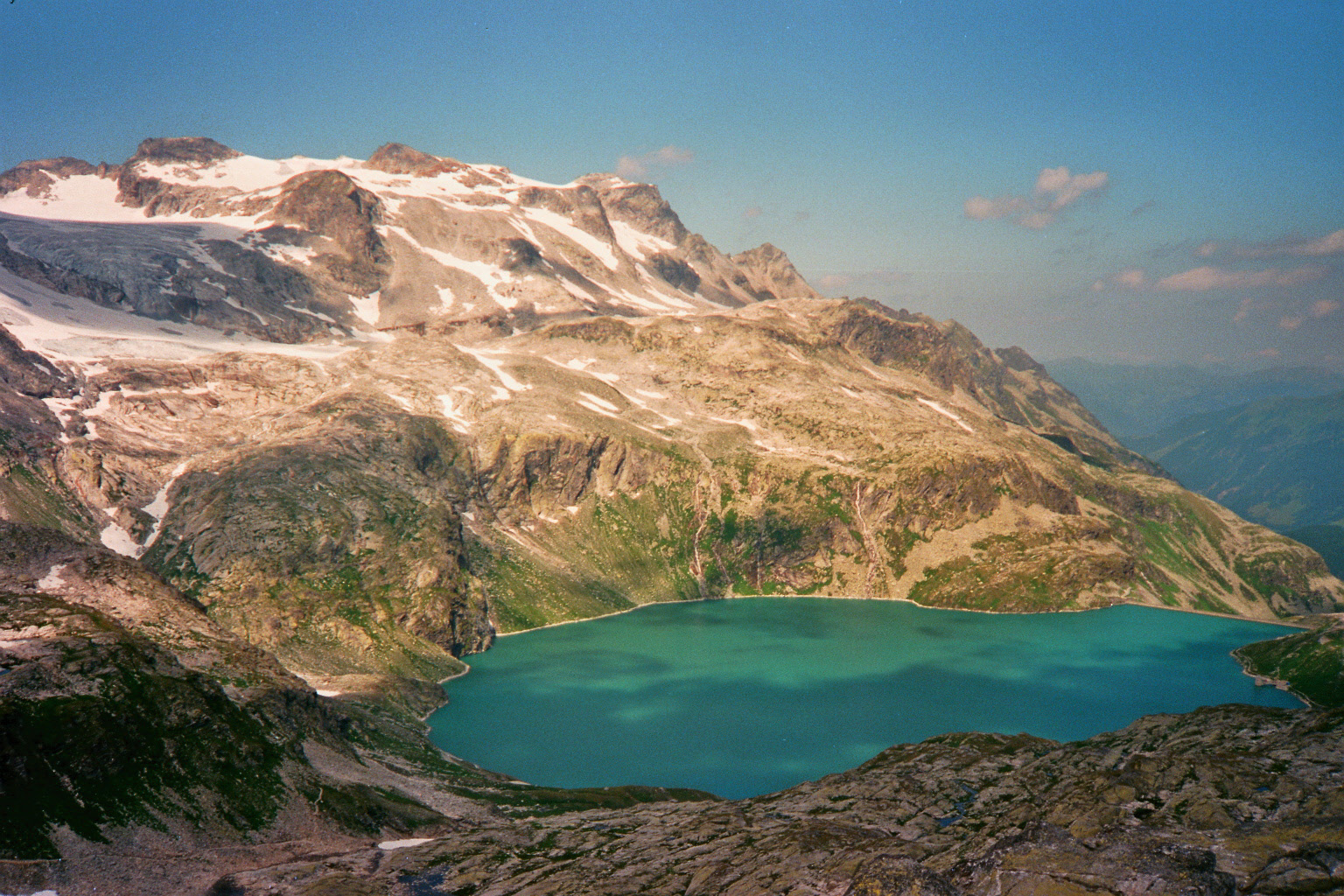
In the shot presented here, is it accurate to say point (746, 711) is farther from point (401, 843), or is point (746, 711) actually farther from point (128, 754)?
point (128, 754)

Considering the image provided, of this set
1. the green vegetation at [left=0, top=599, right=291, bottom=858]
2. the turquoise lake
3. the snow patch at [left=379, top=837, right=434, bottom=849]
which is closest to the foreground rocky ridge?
the green vegetation at [left=0, top=599, right=291, bottom=858]

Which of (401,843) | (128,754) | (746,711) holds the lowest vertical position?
(746,711)

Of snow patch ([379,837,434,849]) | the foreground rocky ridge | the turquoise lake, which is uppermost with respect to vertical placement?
the foreground rocky ridge

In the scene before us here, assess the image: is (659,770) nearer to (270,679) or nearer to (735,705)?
(735,705)

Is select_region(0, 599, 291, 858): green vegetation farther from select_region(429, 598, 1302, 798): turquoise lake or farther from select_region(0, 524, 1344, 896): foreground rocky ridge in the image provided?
select_region(429, 598, 1302, 798): turquoise lake

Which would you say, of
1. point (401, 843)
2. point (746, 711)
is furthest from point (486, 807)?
point (746, 711)

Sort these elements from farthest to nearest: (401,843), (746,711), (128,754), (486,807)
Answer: (746,711)
(486,807)
(401,843)
(128,754)

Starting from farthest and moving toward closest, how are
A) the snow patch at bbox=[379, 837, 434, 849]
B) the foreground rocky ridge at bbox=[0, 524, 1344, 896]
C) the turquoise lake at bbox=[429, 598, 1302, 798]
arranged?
the turquoise lake at bbox=[429, 598, 1302, 798]
the snow patch at bbox=[379, 837, 434, 849]
the foreground rocky ridge at bbox=[0, 524, 1344, 896]

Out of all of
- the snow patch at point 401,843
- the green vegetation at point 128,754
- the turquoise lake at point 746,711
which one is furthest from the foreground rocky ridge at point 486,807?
the turquoise lake at point 746,711

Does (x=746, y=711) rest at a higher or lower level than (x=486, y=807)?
lower

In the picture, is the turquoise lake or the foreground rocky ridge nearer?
the foreground rocky ridge

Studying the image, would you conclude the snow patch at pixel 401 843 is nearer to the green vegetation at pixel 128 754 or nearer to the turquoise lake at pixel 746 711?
the green vegetation at pixel 128 754

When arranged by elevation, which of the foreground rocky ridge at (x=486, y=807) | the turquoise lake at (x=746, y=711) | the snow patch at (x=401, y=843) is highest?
the foreground rocky ridge at (x=486, y=807)
